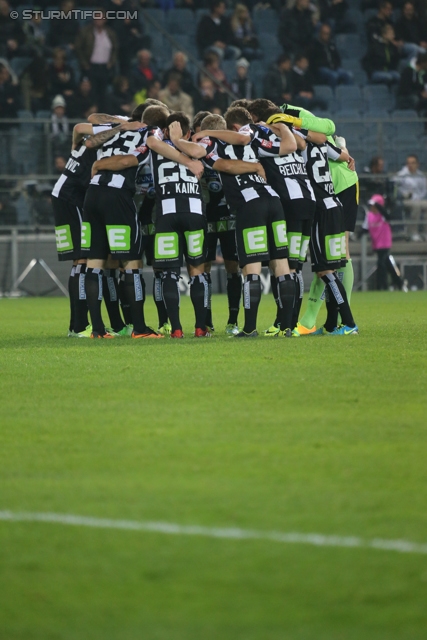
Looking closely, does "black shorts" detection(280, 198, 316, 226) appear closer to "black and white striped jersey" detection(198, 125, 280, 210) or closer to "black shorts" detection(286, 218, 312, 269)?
"black shorts" detection(286, 218, 312, 269)

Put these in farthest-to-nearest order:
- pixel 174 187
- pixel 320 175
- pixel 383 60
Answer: pixel 383 60 < pixel 320 175 < pixel 174 187

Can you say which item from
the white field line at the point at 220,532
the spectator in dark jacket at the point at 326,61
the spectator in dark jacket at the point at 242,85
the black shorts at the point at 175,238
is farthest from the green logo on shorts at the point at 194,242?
the spectator in dark jacket at the point at 326,61

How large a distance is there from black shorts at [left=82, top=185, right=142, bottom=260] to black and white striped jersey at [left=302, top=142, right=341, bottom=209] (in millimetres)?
1744

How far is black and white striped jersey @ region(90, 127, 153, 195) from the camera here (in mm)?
10023

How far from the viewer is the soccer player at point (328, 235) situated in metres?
10.0

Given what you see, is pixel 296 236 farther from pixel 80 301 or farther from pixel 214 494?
pixel 214 494

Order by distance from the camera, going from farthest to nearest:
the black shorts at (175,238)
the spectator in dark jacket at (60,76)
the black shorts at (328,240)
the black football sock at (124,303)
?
the spectator in dark jacket at (60,76) < the black football sock at (124,303) < the black shorts at (328,240) < the black shorts at (175,238)

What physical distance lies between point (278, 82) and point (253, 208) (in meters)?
14.9

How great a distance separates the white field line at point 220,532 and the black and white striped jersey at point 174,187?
621 cm

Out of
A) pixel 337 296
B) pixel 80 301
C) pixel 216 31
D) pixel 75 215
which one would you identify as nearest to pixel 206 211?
pixel 75 215

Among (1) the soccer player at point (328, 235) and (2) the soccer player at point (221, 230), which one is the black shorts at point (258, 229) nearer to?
(1) the soccer player at point (328, 235)

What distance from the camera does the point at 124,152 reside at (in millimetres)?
10039

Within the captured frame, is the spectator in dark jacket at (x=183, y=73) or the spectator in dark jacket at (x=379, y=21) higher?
the spectator in dark jacket at (x=379, y=21)

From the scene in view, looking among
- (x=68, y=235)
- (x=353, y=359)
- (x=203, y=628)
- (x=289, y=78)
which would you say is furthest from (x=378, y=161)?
(x=203, y=628)
